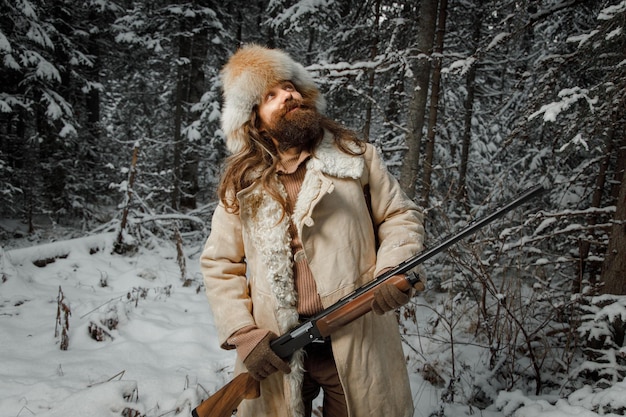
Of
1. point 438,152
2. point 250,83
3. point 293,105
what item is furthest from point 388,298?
point 438,152

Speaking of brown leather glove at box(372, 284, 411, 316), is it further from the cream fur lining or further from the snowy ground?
the snowy ground

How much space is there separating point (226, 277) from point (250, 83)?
47.5 inches

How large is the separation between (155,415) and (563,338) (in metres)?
4.21

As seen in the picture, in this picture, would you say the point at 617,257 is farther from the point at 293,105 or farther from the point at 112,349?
the point at 112,349

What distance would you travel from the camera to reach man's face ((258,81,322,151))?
6.98 feet

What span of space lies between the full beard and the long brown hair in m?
0.06

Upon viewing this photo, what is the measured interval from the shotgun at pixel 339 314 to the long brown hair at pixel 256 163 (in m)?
0.64

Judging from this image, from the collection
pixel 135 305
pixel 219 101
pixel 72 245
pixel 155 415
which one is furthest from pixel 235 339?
pixel 219 101

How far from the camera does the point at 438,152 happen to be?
10.1 metres

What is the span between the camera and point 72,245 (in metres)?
6.29

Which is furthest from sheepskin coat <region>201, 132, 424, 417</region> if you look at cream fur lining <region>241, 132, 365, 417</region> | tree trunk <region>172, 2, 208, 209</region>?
tree trunk <region>172, 2, 208, 209</region>

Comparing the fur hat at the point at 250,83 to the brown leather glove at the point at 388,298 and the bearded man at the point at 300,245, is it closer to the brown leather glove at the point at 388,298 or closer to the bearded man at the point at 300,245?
A: the bearded man at the point at 300,245

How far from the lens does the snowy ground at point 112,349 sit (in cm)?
279

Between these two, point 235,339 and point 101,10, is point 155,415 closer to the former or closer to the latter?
point 235,339
